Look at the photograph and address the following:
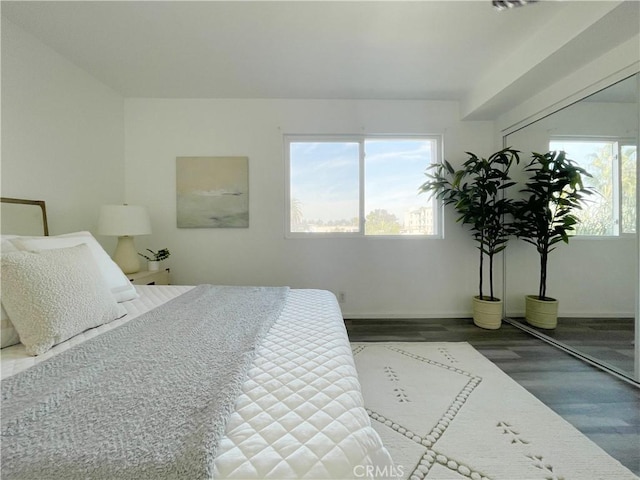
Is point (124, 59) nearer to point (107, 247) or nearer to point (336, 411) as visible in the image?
point (107, 247)

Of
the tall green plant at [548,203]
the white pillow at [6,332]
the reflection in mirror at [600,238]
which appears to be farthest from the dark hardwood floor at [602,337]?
the white pillow at [6,332]

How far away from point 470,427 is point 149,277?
105 inches

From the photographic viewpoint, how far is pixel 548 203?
2.49 meters

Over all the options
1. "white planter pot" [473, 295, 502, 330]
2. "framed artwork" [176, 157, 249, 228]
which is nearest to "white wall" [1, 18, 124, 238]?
"framed artwork" [176, 157, 249, 228]

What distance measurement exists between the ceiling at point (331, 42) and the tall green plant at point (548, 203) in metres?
0.73

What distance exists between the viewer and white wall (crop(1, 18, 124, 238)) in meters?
1.82

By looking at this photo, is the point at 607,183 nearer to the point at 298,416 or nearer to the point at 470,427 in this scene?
the point at 470,427

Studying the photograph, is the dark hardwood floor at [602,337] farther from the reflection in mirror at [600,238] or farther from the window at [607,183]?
the window at [607,183]

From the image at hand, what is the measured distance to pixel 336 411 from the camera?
66 centimetres

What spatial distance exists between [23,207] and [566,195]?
4.48 meters

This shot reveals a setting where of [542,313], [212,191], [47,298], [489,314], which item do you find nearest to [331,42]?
[212,191]

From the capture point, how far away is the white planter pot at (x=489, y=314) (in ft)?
8.77

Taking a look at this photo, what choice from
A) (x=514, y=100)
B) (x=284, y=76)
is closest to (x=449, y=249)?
(x=514, y=100)

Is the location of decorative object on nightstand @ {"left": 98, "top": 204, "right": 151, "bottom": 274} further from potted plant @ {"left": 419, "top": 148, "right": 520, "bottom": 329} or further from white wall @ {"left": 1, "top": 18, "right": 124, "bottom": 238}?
potted plant @ {"left": 419, "top": 148, "right": 520, "bottom": 329}
